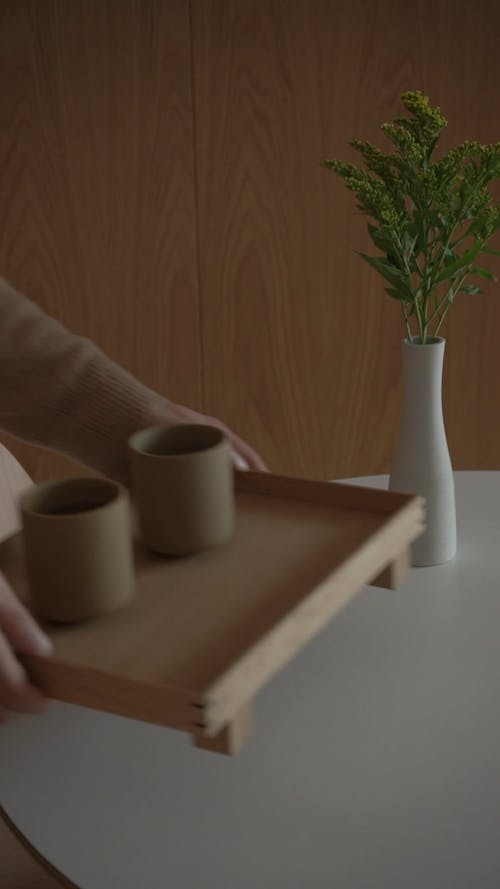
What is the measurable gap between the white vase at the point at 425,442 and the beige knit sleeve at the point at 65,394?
0.33 m

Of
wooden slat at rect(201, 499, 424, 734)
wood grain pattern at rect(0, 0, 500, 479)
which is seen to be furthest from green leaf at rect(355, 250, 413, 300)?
wood grain pattern at rect(0, 0, 500, 479)

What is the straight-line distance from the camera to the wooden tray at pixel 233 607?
0.80 metres

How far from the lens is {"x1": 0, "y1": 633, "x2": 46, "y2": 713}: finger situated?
0.83 metres

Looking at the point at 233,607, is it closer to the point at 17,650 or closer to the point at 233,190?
the point at 17,650

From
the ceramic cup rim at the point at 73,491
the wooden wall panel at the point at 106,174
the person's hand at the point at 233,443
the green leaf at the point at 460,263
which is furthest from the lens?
the wooden wall panel at the point at 106,174

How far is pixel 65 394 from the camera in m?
1.28

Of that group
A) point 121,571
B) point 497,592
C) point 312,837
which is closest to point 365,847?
point 312,837

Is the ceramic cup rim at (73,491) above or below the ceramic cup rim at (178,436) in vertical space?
below

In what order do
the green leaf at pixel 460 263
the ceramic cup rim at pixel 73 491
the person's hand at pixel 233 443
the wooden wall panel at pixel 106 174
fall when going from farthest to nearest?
the wooden wall panel at pixel 106 174 < the green leaf at pixel 460 263 < the person's hand at pixel 233 443 < the ceramic cup rim at pixel 73 491

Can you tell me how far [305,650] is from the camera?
1.28 meters

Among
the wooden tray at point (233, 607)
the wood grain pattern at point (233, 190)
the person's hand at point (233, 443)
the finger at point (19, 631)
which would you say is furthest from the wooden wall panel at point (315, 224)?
the finger at point (19, 631)

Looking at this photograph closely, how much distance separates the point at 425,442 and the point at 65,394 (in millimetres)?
437

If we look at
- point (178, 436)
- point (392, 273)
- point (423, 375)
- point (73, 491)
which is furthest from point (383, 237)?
point (73, 491)

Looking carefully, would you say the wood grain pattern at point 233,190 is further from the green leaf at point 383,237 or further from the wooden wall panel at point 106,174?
the green leaf at point 383,237
